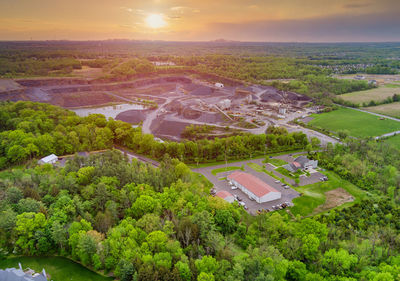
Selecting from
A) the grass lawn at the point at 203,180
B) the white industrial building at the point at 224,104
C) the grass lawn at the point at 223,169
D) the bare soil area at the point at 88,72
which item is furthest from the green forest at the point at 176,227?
the bare soil area at the point at 88,72

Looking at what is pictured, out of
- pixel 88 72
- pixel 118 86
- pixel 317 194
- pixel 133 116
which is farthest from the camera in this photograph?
pixel 88 72

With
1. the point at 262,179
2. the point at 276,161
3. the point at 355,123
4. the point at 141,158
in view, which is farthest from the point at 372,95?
the point at 141,158

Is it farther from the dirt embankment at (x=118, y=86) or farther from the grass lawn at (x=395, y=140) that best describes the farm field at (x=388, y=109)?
the dirt embankment at (x=118, y=86)

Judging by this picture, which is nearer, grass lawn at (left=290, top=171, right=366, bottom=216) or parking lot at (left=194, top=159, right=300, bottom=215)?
grass lawn at (left=290, top=171, right=366, bottom=216)

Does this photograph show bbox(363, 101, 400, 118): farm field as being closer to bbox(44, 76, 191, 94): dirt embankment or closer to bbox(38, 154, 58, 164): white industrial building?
bbox(44, 76, 191, 94): dirt embankment

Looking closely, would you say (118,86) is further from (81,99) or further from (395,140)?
(395,140)

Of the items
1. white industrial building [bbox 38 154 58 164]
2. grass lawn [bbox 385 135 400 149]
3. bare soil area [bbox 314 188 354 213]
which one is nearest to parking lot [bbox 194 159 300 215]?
bare soil area [bbox 314 188 354 213]

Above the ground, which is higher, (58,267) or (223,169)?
(223,169)

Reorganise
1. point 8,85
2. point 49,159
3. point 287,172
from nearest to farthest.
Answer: point 49,159
point 287,172
point 8,85

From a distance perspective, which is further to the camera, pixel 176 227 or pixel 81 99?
pixel 81 99
